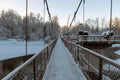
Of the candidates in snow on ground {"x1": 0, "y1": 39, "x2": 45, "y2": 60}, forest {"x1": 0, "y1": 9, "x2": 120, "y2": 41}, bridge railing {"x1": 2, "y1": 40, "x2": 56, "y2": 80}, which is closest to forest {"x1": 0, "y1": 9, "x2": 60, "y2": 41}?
forest {"x1": 0, "y1": 9, "x2": 120, "y2": 41}

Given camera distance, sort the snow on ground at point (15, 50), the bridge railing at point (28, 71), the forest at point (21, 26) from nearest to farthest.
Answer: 1. the bridge railing at point (28, 71)
2. the snow on ground at point (15, 50)
3. the forest at point (21, 26)

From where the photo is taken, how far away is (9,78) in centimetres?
277

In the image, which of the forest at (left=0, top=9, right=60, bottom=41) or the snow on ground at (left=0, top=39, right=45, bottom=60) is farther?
the forest at (left=0, top=9, right=60, bottom=41)

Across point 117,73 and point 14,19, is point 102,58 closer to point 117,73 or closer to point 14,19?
point 117,73

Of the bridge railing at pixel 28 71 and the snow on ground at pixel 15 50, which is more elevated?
the bridge railing at pixel 28 71

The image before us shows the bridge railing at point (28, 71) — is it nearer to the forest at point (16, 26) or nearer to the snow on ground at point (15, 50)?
the snow on ground at point (15, 50)

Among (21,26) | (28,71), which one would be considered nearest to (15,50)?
(28,71)

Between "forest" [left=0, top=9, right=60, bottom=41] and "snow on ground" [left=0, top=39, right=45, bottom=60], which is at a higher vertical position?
"forest" [left=0, top=9, right=60, bottom=41]

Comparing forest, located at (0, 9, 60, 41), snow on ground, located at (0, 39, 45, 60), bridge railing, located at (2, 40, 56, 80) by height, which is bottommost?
snow on ground, located at (0, 39, 45, 60)

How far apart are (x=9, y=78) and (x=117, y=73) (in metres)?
1.63

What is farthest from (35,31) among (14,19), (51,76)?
(51,76)

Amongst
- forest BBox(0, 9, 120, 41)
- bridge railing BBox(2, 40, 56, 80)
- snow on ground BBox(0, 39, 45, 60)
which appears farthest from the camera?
forest BBox(0, 9, 120, 41)

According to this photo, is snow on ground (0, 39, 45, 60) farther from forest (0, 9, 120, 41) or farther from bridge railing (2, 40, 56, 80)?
forest (0, 9, 120, 41)

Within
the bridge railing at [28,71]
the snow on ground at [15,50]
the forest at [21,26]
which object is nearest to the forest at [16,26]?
the forest at [21,26]
